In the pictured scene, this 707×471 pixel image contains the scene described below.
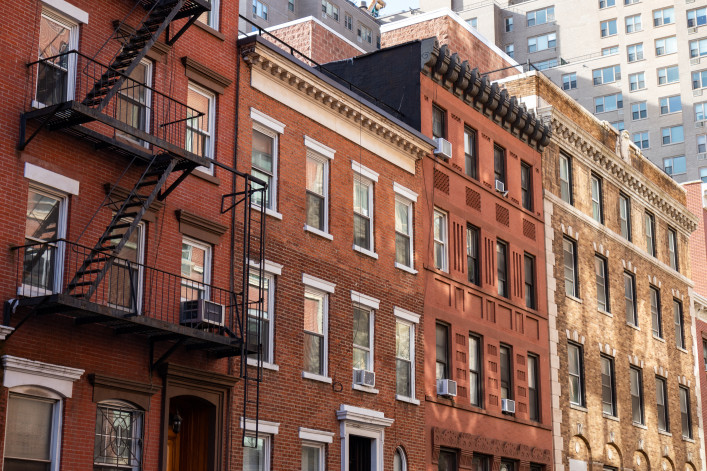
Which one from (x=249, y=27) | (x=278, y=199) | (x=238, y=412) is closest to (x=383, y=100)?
(x=278, y=199)

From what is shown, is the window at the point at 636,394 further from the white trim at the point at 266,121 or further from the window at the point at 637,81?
the window at the point at 637,81

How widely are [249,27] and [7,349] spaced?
211ft

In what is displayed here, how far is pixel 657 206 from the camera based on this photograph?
151ft

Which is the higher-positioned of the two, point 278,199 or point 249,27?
point 249,27

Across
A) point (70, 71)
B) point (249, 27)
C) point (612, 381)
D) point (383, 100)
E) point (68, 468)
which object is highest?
point (249, 27)

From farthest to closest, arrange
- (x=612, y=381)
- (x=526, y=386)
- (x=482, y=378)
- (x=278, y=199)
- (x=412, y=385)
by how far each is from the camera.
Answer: (x=612, y=381) → (x=526, y=386) → (x=482, y=378) → (x=412, y=385) → (x=278, y=199)

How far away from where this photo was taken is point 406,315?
2930 cm

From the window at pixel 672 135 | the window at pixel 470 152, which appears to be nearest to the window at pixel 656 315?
the window at pixel 470 152

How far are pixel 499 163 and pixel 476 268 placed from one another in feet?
14.1

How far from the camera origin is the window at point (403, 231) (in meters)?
30.0

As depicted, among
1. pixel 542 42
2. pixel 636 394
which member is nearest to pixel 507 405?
pixel 636 394

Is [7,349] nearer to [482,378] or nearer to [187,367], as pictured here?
[187,367]

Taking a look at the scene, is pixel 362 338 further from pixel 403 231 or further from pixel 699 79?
pixel 699 79

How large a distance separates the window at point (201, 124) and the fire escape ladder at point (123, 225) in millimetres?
1202
